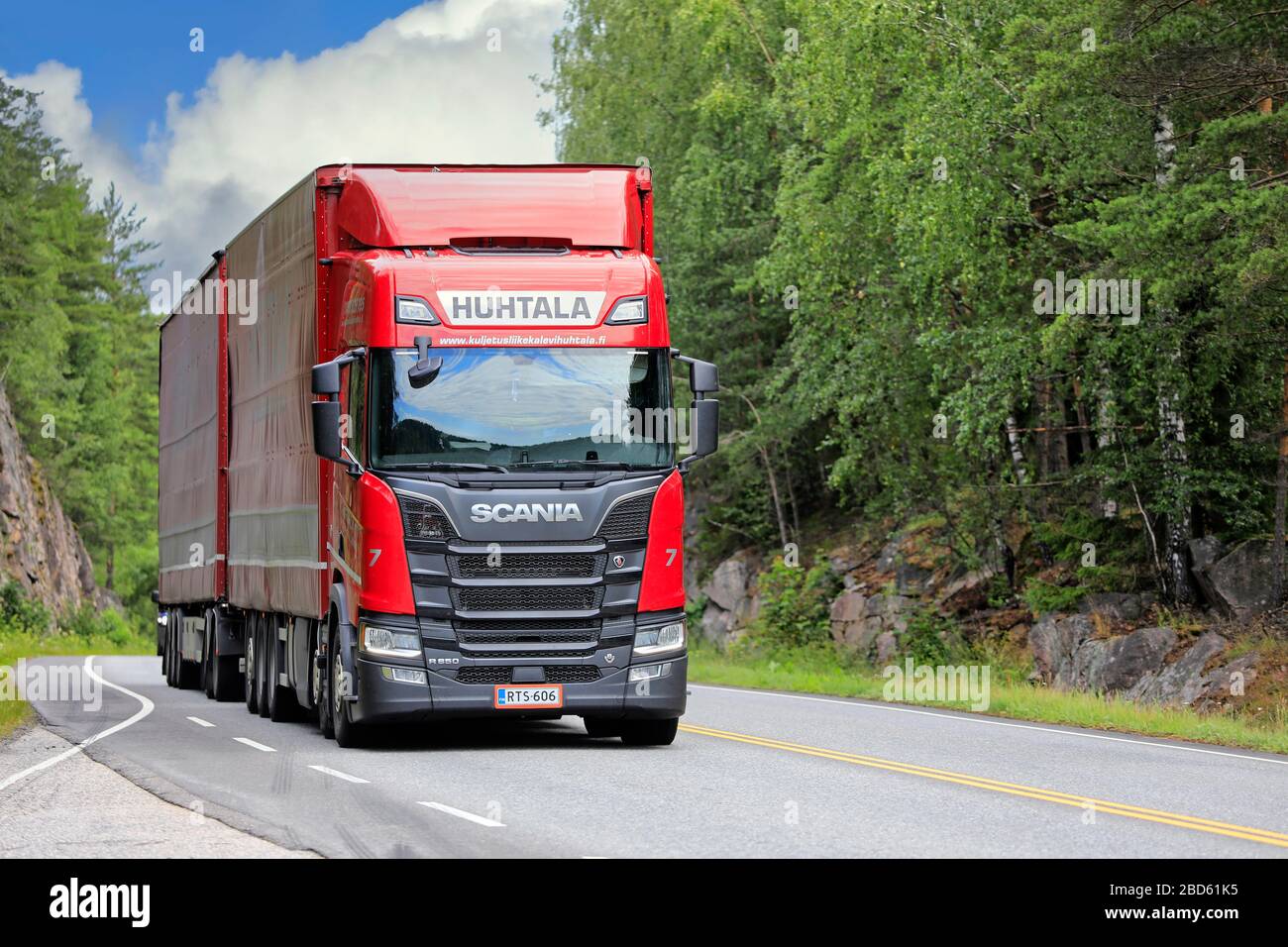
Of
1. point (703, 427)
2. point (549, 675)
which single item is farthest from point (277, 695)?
point (703, 427)

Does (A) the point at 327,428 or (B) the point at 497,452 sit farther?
(B) the point at 497,452

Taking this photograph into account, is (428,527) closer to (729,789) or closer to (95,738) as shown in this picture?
(729,789)

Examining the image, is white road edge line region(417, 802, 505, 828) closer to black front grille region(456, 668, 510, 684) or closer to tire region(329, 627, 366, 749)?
black front grille region(456, 668, 510, 684)

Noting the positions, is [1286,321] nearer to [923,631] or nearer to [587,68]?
[923,631]

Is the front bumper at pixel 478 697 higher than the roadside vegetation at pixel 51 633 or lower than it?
higher

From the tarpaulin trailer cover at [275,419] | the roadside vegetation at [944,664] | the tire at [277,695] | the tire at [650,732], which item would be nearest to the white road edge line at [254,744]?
the tarpaulin trailer cover at [275,419]

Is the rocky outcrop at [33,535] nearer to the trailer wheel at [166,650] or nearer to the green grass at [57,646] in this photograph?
the green grass at [57,646]

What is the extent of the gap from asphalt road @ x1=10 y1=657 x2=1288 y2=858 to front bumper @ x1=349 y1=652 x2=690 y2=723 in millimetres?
383

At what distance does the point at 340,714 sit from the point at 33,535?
48264 mm

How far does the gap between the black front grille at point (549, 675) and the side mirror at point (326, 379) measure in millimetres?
2599

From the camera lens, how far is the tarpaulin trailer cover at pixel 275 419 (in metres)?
17.0

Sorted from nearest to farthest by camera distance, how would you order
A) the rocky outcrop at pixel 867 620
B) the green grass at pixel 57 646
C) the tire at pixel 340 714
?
the tire at pixel 340 714
the rocky outcrop at pixel 867 620
the green grass at pixel 57 646

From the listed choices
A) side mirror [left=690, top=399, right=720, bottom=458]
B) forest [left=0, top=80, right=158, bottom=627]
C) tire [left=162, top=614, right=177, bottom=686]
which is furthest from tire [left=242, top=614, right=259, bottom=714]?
forest [left=0, top=80, right=158, bottom=627]

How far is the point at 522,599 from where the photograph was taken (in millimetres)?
14680
